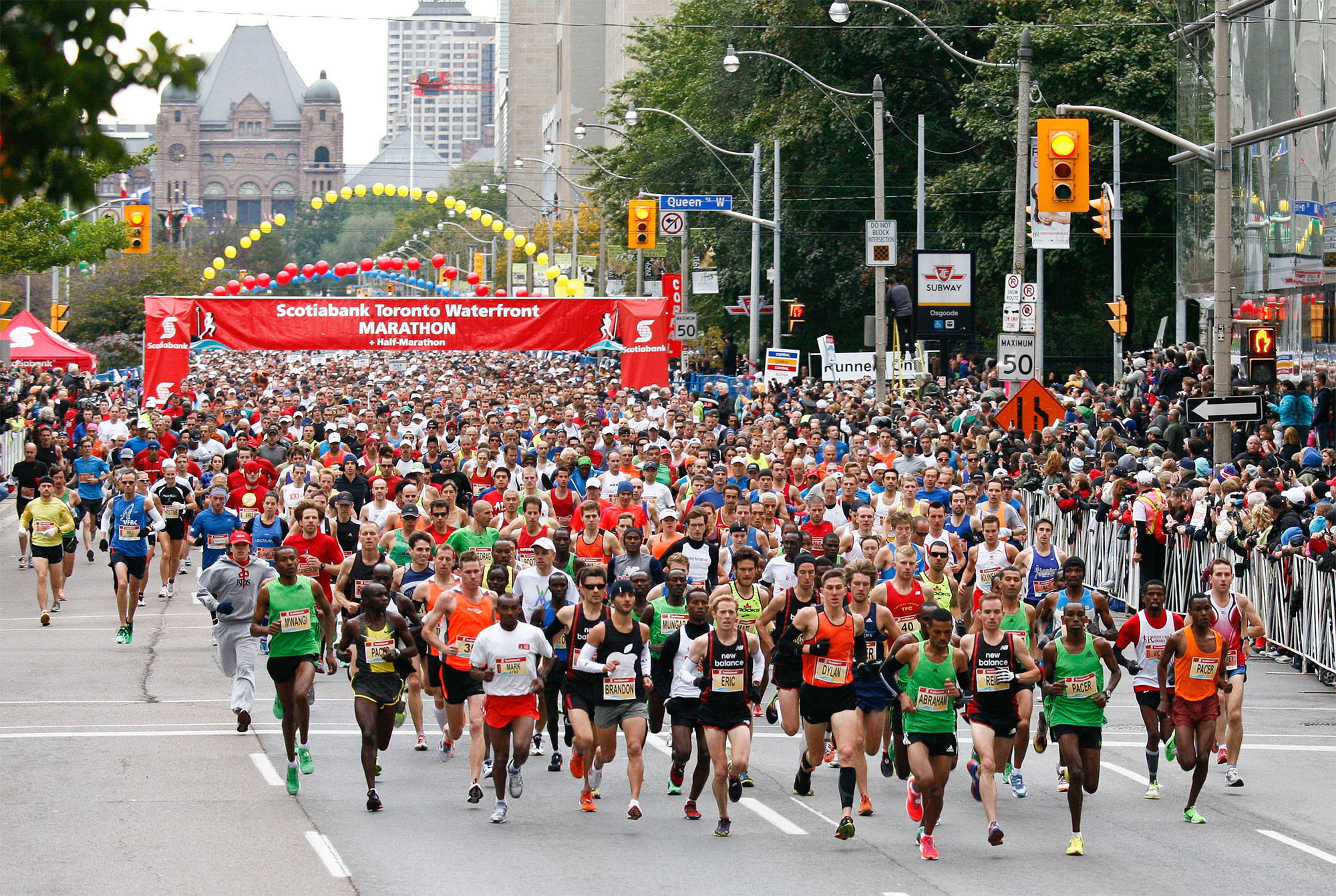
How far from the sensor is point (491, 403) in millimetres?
42906

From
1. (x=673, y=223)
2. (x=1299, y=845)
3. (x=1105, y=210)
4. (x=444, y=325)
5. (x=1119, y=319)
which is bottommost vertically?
(x=1299, y=845)

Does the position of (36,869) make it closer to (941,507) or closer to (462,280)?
(941,507)

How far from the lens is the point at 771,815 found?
1188cm

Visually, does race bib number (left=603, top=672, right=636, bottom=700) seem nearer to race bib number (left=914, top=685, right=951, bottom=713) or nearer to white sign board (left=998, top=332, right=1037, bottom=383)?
race bib number (left=914, top=685, right=951, bottom=713)

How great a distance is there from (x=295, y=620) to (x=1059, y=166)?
40.0 ft

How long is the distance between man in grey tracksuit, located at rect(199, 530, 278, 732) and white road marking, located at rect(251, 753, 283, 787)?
288 millimetres

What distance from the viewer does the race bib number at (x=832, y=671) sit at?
11805 mm

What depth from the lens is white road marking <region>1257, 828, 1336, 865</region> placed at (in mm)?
10836

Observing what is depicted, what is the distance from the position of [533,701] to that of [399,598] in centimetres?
130

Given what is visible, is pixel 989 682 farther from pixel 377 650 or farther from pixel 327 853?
pixel 327 853

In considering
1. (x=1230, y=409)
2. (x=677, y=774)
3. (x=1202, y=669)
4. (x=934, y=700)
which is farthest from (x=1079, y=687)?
(x=1230, y=409)

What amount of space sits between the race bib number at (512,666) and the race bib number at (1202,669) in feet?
14.3

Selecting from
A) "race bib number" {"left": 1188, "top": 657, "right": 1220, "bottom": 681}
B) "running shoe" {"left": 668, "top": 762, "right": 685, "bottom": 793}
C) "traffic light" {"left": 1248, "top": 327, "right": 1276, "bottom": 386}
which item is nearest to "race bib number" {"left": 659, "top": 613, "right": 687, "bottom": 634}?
"running shoe" {"left": 668, "top": 762, "right": 685, "bottom": 793}

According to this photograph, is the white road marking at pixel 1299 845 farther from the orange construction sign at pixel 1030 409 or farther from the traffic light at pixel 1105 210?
the traffic light at pixel 1105 210
